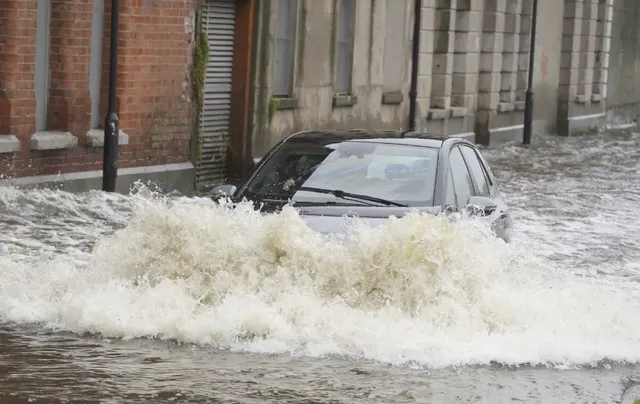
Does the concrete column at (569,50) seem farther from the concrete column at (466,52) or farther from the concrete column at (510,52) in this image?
the concrete column at (466,52)

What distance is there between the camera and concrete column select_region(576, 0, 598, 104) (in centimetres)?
4512

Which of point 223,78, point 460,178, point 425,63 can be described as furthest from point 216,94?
point 460,178

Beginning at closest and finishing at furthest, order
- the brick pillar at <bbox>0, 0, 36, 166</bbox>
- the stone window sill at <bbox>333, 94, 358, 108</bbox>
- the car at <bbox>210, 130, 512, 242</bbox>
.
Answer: the car at <bbox>210, 130, 512, 242</bbox> < the brick pillar at <bbox>0, 0, 36, 166</bbox> < the stone window sill at <bbox>333, 94, 358, 108</bbox>

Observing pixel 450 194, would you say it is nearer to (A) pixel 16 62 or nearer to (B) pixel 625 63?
(A) pixel 16 62

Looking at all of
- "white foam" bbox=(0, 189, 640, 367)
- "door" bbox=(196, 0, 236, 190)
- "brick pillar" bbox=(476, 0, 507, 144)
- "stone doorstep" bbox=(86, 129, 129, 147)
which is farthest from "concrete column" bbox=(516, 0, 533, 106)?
"white foam" bbox=(0, 189, 640, 367)

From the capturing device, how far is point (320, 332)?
1016 cm

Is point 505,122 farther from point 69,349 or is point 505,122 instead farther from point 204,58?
point 69,349

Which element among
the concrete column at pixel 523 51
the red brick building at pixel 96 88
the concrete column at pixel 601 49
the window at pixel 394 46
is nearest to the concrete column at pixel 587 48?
the concrete column at pixel 601 49

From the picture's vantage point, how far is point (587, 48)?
45344mm

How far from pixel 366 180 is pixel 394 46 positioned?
18523mm

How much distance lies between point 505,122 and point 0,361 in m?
30.0

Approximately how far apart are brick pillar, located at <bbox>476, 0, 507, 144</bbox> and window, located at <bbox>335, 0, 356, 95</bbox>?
9.16m

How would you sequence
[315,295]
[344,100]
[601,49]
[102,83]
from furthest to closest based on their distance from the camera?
[601,49]
[344,100]
[102,83]
[315,295]

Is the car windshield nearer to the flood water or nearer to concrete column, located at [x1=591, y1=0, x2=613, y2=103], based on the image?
the flood water
